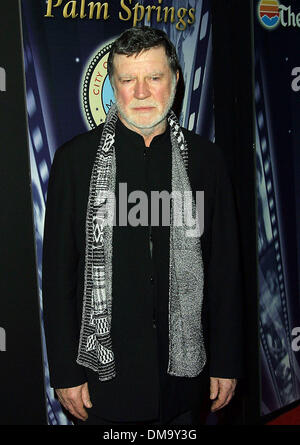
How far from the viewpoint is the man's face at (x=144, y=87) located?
1567mm

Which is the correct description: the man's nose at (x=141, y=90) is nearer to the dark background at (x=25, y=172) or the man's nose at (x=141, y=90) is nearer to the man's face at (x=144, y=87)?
the man's face at (x=144, y=87)

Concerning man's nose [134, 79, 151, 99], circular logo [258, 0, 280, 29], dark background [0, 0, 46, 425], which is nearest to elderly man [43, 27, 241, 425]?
man's nose [134, 79, 151, 99]

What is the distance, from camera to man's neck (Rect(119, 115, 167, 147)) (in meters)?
1.66

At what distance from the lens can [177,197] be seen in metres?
1.68

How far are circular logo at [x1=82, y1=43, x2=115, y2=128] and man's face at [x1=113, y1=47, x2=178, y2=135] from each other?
1.44 ft

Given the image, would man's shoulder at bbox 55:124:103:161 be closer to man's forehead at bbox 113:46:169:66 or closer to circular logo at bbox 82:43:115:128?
man's forehead at bbox 113:46:169:66

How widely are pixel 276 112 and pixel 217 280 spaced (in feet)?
3.61

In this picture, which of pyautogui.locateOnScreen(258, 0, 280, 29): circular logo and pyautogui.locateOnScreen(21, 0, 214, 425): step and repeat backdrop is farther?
pyautogui.locateOnScreen(258, 0, 280, 29): circular logo

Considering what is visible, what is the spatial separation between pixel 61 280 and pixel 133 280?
23 centimetres

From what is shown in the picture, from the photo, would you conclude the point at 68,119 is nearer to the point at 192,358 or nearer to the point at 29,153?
the point at 29,153

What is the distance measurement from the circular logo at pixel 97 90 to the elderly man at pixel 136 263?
1.24 ft

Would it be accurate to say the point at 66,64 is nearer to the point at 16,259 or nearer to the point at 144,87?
the point at 144,87

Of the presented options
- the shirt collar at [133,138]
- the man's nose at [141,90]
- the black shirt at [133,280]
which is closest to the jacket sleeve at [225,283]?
the black shirt at [133,280]

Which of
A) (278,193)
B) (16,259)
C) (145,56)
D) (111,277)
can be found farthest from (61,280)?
(278,193)
